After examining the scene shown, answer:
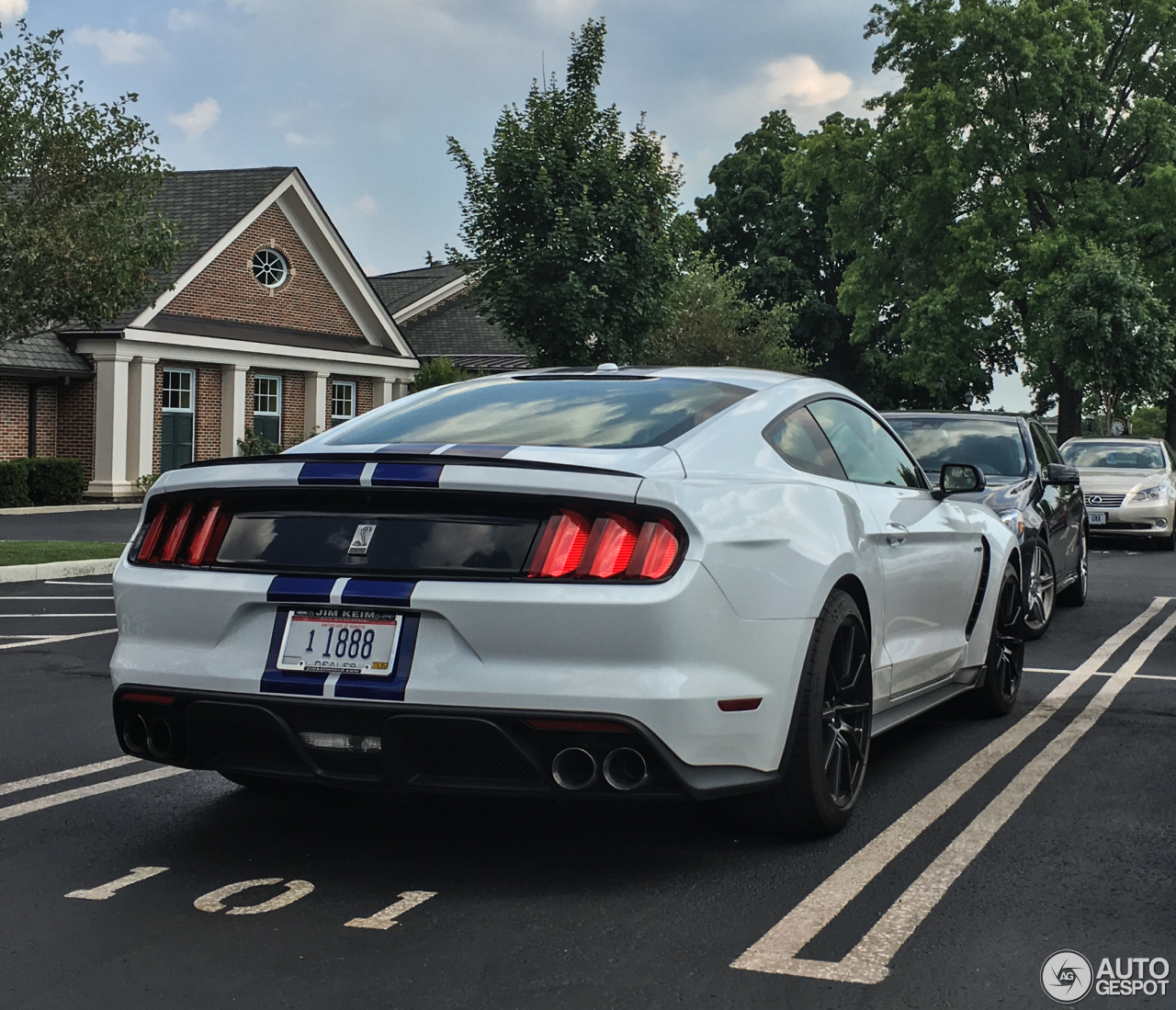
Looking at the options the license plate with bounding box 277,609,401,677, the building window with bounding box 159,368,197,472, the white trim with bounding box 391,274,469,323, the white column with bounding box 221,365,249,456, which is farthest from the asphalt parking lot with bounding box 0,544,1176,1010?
the white trim with bounding box 391,274,469,323

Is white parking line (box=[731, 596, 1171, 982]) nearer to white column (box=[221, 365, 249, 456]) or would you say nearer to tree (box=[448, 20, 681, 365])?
tree (box=[448, 20, 681, 365])

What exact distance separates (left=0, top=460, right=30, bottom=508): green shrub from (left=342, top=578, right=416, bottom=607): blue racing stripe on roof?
948 inches

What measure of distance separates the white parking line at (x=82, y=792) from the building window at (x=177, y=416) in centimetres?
2564

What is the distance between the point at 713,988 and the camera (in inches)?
140

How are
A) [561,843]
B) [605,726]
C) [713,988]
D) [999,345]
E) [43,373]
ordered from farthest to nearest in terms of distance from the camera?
[999,345] → [43,373] → [561,843] → [605,726] → [713,988]

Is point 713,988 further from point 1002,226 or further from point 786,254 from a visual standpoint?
point 786,254

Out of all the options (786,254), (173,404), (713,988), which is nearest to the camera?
(713,988)

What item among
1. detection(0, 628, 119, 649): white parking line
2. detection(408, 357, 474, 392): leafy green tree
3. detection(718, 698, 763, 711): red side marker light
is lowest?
detection(0, 628, 119, 649): white parking line

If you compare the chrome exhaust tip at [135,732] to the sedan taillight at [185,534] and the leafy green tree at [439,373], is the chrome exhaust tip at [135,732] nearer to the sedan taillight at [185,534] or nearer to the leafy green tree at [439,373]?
the sedan taillight at [185,534]

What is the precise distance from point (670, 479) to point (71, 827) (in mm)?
2451

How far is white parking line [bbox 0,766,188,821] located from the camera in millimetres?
5375

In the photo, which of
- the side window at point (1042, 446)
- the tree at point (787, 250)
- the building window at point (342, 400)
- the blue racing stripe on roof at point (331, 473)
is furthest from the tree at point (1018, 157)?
the blue racing stripe on roof at point (331, 473)

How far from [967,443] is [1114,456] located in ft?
34.1

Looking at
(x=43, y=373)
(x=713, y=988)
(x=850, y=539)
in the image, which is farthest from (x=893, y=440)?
(x=43, y=373)
